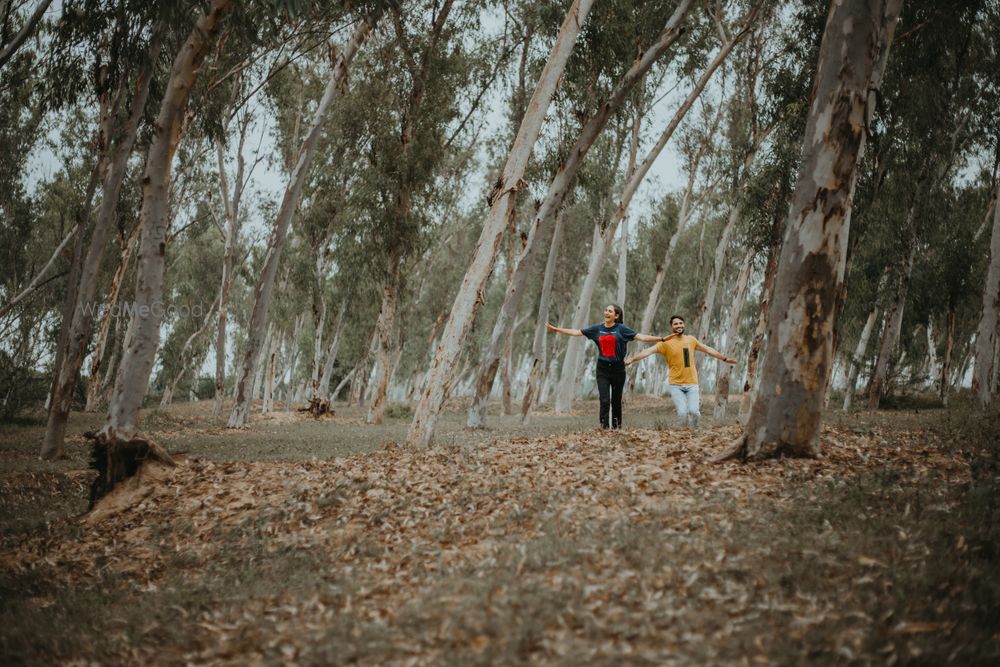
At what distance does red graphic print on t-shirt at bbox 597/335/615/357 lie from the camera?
33.6 feet

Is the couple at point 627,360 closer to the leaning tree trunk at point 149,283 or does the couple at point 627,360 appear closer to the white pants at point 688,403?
the white pants at point 688,403

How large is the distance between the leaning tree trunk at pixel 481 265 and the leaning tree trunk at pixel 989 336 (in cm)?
1276

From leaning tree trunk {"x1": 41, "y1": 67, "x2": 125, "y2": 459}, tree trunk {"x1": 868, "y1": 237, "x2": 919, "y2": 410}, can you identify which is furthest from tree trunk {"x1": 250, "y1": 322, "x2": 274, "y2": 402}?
tree trunk {"x1": 868, "y1": 237, "x2": 919, "y2": 410}

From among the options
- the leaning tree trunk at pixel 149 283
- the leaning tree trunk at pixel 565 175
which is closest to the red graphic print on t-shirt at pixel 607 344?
the leaning tree trunk at pixel 565 175

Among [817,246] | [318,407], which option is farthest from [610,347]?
[318,407]

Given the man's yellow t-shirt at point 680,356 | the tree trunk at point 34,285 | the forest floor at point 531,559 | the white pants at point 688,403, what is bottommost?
the forest floor at point 531,559

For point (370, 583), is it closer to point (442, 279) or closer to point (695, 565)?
point (695, 565)

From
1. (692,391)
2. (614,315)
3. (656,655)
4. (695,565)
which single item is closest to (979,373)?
(692,391)

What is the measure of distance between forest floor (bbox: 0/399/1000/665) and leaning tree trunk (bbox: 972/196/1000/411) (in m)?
7.42

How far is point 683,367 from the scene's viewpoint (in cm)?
1064

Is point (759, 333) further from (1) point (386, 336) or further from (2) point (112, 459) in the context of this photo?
(2) point (112, 459)

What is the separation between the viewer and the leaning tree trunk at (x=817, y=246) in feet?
21.1

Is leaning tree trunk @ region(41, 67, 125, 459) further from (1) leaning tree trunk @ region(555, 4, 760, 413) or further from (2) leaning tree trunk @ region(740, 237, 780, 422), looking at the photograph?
(2) leaning tree trunk @ region(740, 237, 780, 422)

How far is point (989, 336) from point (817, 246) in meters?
12.1
